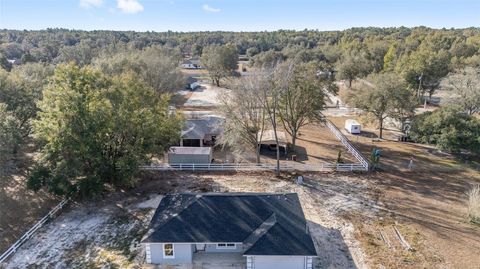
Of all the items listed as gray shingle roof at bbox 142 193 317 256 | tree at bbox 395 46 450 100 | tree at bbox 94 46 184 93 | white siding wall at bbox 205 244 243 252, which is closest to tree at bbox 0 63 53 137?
tree at bbox 94 46 184 93

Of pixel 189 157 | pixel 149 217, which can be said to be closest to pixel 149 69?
pixel 189 157

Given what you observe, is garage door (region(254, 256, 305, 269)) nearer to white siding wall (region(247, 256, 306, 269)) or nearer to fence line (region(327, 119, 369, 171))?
white siding wall (region(247, 256, 306, 269))

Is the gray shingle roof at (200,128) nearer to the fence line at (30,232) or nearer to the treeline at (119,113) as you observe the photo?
the treeline at (119,113)

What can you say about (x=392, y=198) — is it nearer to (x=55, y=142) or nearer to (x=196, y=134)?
(x=196, y=134)

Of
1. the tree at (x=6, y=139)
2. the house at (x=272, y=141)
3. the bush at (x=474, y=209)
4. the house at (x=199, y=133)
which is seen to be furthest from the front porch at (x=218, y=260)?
the house at (x=199, y=133)

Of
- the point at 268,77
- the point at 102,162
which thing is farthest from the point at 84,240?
the point at 268,77

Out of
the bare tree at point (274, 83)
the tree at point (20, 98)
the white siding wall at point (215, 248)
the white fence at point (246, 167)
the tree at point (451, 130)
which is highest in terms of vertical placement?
the bare tree at point (274, 83)
